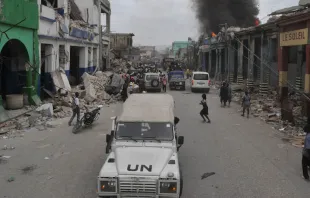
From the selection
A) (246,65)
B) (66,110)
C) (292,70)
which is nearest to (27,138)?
(66,110)

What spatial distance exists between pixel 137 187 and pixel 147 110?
2821 mm

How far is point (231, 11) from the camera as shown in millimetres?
52562

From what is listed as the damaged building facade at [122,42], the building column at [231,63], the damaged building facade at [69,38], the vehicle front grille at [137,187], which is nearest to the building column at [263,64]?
the building column at [231,63]

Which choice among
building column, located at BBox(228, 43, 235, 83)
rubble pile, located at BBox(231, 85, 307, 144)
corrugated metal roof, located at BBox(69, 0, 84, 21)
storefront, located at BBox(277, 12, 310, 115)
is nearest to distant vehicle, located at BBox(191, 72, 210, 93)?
storefront, located at BBox(277, 12, 310, 115)

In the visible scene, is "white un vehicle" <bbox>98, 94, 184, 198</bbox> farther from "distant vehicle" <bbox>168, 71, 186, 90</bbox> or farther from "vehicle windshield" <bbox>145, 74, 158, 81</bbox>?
"distant vehicle" <bbox>168, 71, 186, 90</bbox>

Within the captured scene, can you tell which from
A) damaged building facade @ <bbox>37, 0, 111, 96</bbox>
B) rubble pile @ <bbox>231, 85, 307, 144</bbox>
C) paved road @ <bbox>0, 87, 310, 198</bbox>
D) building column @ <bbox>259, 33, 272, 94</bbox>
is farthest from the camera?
building column @ <bbox>259, 33, 272, 94</bbox>

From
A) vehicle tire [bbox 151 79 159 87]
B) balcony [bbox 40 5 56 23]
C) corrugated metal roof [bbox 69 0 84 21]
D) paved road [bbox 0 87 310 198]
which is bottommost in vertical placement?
paved road [bbox 0 87 310 198]

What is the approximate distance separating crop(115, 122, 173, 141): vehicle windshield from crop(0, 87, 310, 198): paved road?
53.6 inches

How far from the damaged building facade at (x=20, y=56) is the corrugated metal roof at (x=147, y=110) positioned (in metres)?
10.2

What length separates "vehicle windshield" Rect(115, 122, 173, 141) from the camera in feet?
27.7

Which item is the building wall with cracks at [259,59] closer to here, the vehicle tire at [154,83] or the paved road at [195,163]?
the paved road at [195,163]

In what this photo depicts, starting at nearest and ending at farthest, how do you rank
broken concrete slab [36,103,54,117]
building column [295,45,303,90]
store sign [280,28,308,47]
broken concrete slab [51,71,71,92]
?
broken concrete slab [36,103,54,117] → store sign [280,28,308,47] → building column [295,45,303,90] → broken concrete slab [51,71,71,92]

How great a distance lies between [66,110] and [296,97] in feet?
42.8

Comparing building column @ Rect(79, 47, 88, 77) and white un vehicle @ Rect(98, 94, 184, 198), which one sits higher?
building column @ Rect(79, 47, 88, 77)
